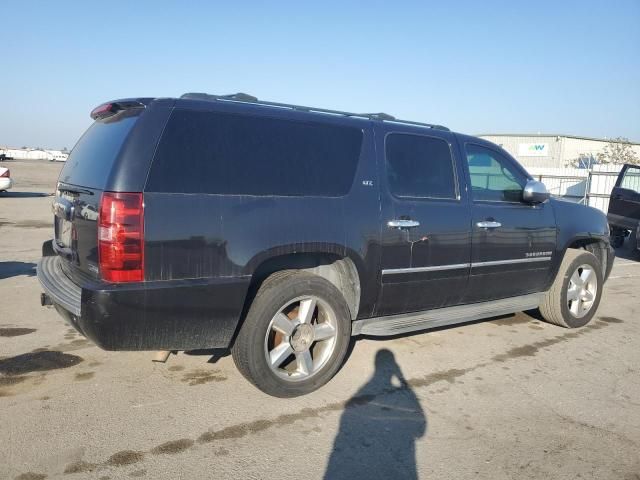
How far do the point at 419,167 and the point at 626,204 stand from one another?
30.9 ft

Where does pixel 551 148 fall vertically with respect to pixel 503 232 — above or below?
above

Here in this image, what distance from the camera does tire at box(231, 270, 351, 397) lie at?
3.44 m

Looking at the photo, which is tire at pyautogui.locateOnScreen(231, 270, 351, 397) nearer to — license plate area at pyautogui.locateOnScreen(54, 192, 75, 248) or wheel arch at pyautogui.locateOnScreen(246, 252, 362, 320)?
wheel arch at pyautogui.locateOnScreen(246, 252, 362, 320)

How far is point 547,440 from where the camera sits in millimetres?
3213

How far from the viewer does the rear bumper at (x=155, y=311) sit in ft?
9.68

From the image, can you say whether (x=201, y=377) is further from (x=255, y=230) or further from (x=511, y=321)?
(x=511, y=321)

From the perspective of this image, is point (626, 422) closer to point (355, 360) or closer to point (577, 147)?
point (355, 360)

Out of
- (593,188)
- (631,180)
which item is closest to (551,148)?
(593,188)

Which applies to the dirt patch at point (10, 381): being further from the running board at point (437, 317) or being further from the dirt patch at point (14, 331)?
the running board at point (437, 317)

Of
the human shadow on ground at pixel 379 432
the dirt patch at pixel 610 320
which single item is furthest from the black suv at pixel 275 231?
the dirt patch at pixel 610 320

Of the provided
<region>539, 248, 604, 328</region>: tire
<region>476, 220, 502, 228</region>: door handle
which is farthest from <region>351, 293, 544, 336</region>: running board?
<region>476, 220, 502, 228</region>: door handle

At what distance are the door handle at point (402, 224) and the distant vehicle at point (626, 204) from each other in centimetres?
906

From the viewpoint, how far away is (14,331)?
15.8 feet

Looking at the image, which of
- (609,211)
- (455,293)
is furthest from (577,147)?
(455,293)
